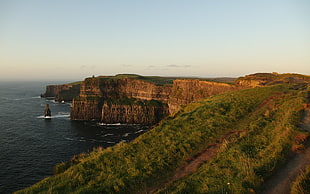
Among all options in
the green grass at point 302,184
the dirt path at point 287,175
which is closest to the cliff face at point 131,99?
the dirt path at point 287,175

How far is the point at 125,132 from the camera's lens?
76938mm

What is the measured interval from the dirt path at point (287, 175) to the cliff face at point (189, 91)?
6660cm

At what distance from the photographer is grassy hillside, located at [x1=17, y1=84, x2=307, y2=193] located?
10844 mm

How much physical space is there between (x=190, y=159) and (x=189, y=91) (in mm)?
80353

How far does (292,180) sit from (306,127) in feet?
30.3

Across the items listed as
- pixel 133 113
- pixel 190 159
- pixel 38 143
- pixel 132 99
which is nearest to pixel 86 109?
pixel 132 99

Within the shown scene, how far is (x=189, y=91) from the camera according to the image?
9319 centimetres

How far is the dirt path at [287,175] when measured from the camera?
8.98 metres

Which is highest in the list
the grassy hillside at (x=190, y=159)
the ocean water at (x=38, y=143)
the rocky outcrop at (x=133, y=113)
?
the grassy hillside at (x=190, y=159)

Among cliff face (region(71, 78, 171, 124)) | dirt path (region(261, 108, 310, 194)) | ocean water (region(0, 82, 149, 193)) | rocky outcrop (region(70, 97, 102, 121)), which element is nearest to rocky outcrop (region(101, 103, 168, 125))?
cliff face (region(71, 78, 171, 124))

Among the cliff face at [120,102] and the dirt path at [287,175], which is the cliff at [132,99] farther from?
the dirt path at [287,175]

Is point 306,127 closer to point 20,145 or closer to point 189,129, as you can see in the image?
point 189,129

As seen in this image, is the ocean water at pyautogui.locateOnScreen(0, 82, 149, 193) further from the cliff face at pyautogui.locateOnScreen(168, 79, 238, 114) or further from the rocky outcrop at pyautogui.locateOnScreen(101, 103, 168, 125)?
the cliff face at pyautogui.locateOnScreen(168, 79, 238, 114)

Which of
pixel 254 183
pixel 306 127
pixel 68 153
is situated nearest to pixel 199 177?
pixel 254 183
